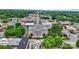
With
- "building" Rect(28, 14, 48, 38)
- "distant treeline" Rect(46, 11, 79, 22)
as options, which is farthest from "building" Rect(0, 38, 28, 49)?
"distant treeline" Rect(46, 11, 79, 22)

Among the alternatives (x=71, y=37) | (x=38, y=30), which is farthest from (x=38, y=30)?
(x=71, y=37)

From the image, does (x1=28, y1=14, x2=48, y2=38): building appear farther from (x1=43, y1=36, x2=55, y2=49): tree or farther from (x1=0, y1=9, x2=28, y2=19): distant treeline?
(x1=0, y1=9, x2=28, y2=19): distant treeline

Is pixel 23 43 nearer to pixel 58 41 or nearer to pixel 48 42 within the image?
pixel 48 42

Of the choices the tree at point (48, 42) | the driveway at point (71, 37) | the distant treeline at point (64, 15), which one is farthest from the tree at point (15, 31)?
the driveway at point (71, 37)
